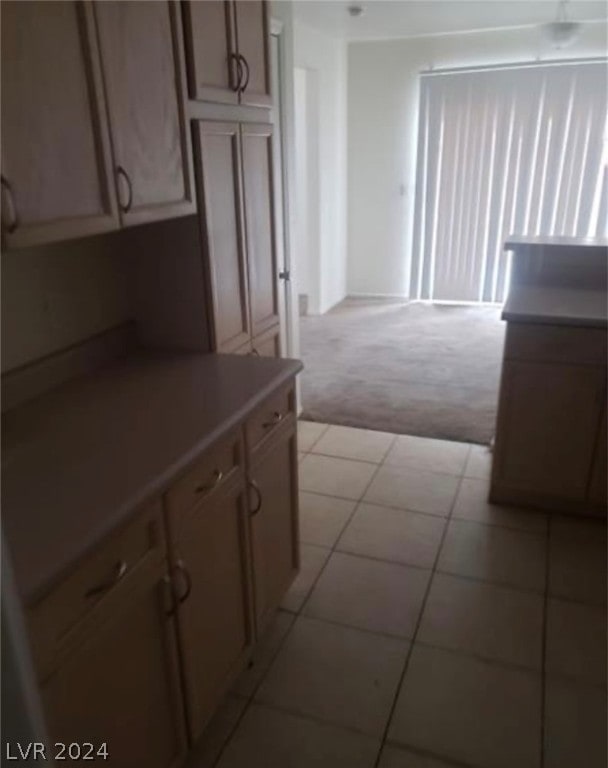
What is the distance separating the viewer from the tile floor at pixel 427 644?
164 centimetres

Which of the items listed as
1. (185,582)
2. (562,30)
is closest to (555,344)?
(185,582)

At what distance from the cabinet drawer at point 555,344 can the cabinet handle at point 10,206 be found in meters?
1.92

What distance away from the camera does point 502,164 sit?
5.59 m

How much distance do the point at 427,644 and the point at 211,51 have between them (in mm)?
1952

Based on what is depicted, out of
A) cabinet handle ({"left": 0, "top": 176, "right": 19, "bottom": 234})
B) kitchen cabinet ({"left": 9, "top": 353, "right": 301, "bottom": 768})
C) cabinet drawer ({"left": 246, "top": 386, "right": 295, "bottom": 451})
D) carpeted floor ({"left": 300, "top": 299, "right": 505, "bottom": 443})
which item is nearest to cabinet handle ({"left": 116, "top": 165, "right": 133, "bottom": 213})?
cabinet handle ({"left": 0, "top": 176, "right": 19, "bottom": 234})

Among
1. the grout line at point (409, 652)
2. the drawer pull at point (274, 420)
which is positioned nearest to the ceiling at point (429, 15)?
the drawer pull at point (274, 420)

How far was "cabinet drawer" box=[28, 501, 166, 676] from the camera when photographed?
97 cm

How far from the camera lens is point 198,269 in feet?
6.11

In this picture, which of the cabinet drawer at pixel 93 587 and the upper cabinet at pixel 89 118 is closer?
the cabinet drawer at pixel 93 587

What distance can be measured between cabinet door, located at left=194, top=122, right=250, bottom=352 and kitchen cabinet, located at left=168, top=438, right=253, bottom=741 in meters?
0.59

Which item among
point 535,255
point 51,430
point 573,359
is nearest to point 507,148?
point 535,255

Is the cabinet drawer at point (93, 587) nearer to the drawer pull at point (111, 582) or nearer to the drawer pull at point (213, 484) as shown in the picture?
the drawer pull at point (111, 582)

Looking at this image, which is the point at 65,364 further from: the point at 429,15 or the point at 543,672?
the point at 429,15

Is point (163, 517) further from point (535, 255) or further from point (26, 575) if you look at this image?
point (535, 255)
